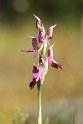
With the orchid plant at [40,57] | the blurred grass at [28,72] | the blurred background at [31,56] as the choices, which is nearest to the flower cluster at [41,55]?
the orchid plant at [40,57]

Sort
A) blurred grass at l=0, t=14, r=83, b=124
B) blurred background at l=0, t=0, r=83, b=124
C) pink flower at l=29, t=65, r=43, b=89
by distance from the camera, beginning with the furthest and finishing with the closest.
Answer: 1. blurred grass at l=0, t=14, r=83, b=124
2. blurred background at l=0, t=0, r=83, b=124
3. pink flower at l=29, t=65, r=43, b=89

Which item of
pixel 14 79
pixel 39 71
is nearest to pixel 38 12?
pixel 14 79

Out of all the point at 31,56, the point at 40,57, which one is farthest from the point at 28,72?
the point at 40,57

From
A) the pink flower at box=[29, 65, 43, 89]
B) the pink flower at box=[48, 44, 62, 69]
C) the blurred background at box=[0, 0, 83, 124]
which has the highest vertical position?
the pink flower at box=[48, 44, 62, 69]

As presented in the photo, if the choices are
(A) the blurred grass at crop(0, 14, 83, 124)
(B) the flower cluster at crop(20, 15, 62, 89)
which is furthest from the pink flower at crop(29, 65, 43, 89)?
(A) the blurred grass at crop(0, 14, 83, 124)

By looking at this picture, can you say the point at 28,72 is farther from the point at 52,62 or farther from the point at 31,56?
the point at 52,62

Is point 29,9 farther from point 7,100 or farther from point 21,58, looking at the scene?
point 7,100

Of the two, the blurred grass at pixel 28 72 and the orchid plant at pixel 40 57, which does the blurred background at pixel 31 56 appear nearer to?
the blurred grass at pixel 28 72

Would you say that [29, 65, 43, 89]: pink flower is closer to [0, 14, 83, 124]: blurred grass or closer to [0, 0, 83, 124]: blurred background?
[0, 0, 83, 124]: blurred background
